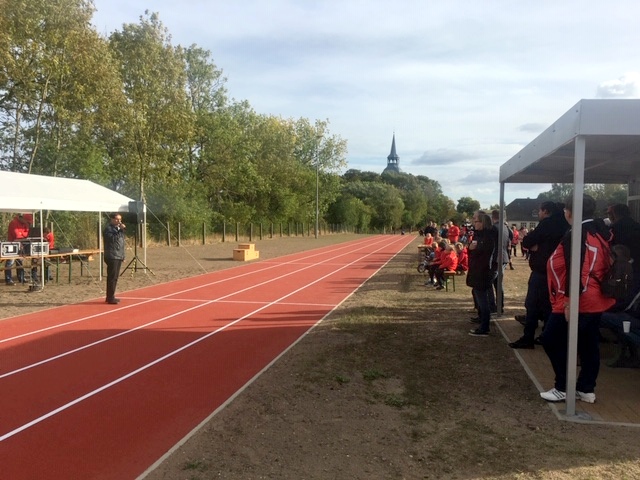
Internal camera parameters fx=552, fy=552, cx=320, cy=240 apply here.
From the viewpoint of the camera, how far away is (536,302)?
6.80 meters

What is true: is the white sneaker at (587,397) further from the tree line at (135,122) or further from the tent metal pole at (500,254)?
the tree line at (135,122)

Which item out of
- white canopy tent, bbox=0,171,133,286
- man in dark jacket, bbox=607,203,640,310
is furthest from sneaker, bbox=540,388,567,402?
white canopy tent, bbox=0,171,133,286

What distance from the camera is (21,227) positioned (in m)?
14.4

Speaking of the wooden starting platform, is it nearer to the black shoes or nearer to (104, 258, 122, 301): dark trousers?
(104, 258, 122, 301): dark trousers

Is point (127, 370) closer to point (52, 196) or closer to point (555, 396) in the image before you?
point (555, 396)

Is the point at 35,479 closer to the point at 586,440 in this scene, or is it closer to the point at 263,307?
the point at 586,440

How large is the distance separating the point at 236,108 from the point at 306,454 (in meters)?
50.0

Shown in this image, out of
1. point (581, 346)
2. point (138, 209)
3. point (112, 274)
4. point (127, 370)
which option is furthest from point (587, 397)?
point (138, 209)

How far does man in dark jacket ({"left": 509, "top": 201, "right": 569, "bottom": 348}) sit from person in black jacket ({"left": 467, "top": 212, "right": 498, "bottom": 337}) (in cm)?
79

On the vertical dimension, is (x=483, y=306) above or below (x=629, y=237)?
below

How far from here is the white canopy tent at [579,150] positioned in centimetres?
448

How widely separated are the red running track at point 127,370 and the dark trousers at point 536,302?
3199 mm

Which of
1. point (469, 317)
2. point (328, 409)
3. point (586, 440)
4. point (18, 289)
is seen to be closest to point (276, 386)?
point (328, 409)

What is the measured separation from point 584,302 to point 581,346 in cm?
44
